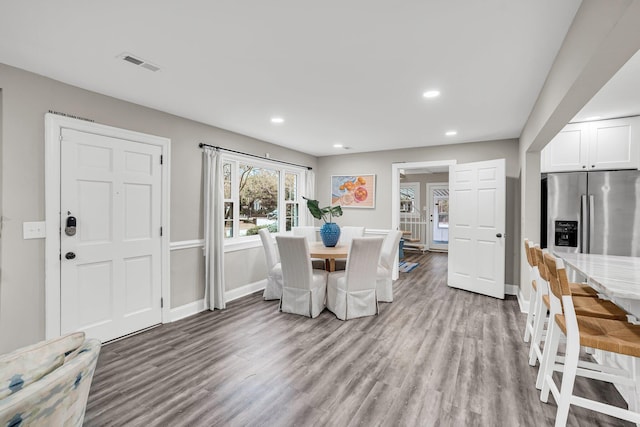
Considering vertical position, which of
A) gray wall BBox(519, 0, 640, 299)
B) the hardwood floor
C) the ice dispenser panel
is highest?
gray wall BBox(519, 0, 640, 299)

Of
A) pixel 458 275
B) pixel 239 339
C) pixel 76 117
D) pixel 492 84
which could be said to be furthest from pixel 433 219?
pixel 76 117

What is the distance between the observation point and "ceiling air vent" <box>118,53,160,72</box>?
2.17 metres

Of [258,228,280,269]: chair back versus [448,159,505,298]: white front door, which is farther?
[448,159,505,298]: white front door

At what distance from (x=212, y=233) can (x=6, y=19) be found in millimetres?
2564

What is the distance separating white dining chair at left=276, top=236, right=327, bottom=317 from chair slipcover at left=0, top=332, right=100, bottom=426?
91.8 inches

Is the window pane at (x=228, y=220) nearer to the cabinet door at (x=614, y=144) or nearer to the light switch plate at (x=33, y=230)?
the light switch plate at (x=33, y=230)

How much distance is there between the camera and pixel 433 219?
29.8 ft

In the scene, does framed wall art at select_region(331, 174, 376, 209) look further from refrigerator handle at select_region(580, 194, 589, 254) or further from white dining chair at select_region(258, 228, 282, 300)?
refrigerator handle at select_region(580, 194, 589, 254)

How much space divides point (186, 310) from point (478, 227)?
172 inches

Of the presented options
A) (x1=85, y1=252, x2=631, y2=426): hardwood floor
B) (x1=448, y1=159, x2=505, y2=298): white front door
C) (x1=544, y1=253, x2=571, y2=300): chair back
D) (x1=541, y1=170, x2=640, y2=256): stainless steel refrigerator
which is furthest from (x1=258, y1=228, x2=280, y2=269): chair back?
(x1=541, y1=170, x2=640, y2=256): stainless steel refrigerator

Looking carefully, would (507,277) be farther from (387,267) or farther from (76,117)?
(76,117)

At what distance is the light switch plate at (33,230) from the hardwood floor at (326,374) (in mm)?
1211

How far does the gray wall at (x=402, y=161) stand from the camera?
4.58 m

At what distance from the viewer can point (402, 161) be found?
5.54 m
